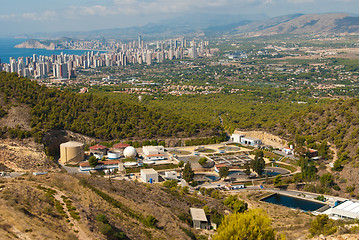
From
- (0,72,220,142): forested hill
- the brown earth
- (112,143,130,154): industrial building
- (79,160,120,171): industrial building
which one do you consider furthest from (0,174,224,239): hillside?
(0,72,220,142): forested hill

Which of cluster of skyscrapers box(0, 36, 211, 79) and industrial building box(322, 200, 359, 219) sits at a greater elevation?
cluster of skyscrapers box(0, 36, 211, 79)

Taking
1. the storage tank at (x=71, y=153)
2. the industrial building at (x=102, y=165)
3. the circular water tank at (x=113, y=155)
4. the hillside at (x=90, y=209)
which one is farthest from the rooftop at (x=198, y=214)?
the storage tank at (x=71, y=153)

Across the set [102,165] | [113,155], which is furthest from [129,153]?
[102,165]

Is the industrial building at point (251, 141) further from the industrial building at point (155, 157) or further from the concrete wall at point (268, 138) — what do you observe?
the industrial building at point (155, 157)

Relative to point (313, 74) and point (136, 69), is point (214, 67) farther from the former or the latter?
point (313, 74)

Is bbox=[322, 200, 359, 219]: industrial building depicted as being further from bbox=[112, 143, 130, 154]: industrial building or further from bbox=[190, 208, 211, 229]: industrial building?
bbox=[112, 143, 130, 154]: industrial building

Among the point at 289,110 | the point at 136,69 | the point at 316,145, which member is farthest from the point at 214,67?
the point at 316,145
